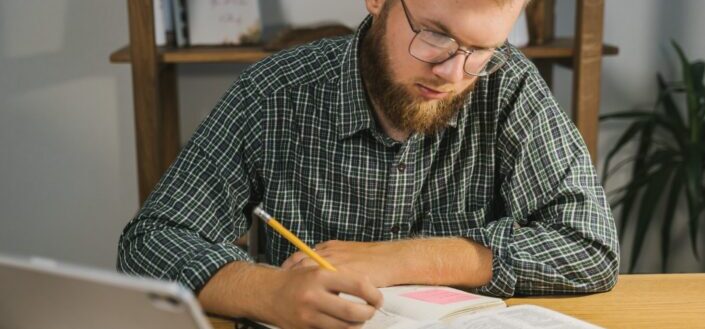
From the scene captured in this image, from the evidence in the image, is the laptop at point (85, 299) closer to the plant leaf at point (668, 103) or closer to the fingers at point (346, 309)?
the fingers at point (346, 309)

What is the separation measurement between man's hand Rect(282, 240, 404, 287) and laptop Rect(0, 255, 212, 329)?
459 mm

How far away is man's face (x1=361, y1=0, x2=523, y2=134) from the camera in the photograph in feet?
4.75

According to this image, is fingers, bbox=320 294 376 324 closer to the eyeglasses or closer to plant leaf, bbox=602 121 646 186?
the eyeglasses

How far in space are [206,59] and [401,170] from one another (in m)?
0.97

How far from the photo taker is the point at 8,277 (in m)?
0.87

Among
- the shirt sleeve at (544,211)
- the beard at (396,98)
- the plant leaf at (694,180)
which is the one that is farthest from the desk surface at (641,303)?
the plant leaf at (694,180)

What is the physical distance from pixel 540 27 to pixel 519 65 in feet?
3.20

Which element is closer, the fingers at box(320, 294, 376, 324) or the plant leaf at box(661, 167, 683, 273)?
the fingers at box(320, 294, 376, 324)

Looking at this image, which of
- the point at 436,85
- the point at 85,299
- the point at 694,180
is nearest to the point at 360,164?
the point at 436,85

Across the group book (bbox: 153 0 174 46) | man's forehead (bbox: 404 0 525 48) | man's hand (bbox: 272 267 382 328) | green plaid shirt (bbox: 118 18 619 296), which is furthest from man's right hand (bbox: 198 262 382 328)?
book (bbox: 153 0 174 46)

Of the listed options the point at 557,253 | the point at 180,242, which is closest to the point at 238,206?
the point at 180,242

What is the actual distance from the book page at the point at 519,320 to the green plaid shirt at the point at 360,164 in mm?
257

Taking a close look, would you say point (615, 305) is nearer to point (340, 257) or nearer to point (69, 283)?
point (340, 257)

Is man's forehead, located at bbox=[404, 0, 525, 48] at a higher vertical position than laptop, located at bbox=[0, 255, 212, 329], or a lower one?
higher
